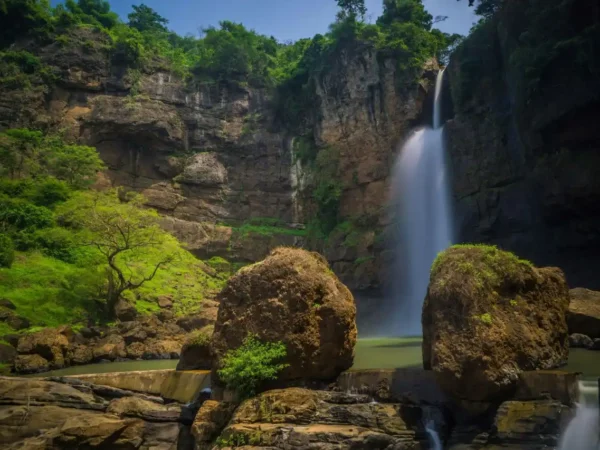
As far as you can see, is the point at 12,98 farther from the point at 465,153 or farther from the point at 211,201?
the point at 465,153

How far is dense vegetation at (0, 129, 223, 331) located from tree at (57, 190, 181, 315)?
53 millimetres

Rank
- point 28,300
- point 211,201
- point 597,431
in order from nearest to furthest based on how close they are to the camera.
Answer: point 597,431, point 28,300, point 211,201

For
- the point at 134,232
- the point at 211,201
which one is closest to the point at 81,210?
the point at 134,232

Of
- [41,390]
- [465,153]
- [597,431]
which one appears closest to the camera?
[597,431]

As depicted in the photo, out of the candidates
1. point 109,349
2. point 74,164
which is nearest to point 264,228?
point 74,164

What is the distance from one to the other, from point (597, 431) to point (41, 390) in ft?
35.8

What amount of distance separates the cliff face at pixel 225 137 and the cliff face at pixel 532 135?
19.6 feet

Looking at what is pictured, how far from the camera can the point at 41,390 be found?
1090 cm

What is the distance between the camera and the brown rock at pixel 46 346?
55.8ft

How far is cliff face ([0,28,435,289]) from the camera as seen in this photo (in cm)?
3312

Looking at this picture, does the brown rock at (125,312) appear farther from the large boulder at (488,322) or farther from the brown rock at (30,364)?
the large boulder at (488,322)

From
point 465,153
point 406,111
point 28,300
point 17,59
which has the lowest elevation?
point 28,300

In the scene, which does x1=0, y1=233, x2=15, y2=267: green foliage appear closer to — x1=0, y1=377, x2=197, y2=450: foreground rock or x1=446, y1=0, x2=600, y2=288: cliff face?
x1=0, y1=377, x2=197, y2=450: foreground rock

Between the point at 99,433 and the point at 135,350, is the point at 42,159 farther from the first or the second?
the point at 99,433
